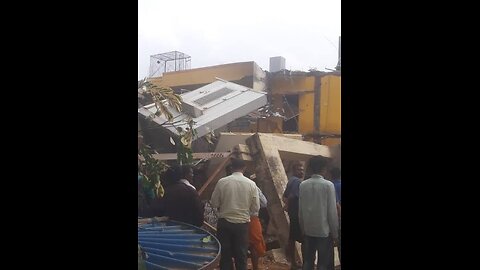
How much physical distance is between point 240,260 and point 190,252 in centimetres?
31

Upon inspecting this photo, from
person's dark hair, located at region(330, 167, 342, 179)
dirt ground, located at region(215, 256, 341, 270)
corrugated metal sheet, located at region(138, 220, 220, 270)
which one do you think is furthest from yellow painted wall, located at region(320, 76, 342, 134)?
corrugated metal sheet, located at region(138, 220, 220, 270)

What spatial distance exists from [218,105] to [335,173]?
0.79 metres

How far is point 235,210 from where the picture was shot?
8.92ft

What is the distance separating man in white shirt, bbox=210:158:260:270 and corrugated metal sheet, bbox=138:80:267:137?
0.86 feet

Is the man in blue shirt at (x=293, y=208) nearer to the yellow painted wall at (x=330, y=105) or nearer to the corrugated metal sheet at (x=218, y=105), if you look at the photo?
the yellow painted wall at (x=330, y=105)

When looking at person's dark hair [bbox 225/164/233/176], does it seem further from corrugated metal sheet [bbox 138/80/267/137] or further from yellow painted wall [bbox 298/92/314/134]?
yellow painted wall [bbox 298/92/314/134]

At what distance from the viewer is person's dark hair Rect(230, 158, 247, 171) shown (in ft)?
8.91

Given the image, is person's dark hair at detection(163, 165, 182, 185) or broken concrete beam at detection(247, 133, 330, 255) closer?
broken concrete beam at detection(247, 133, 330, 255)

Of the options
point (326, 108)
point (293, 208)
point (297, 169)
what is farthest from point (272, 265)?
point (326, 108)

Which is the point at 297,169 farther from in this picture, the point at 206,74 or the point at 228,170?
the point at 206,74
